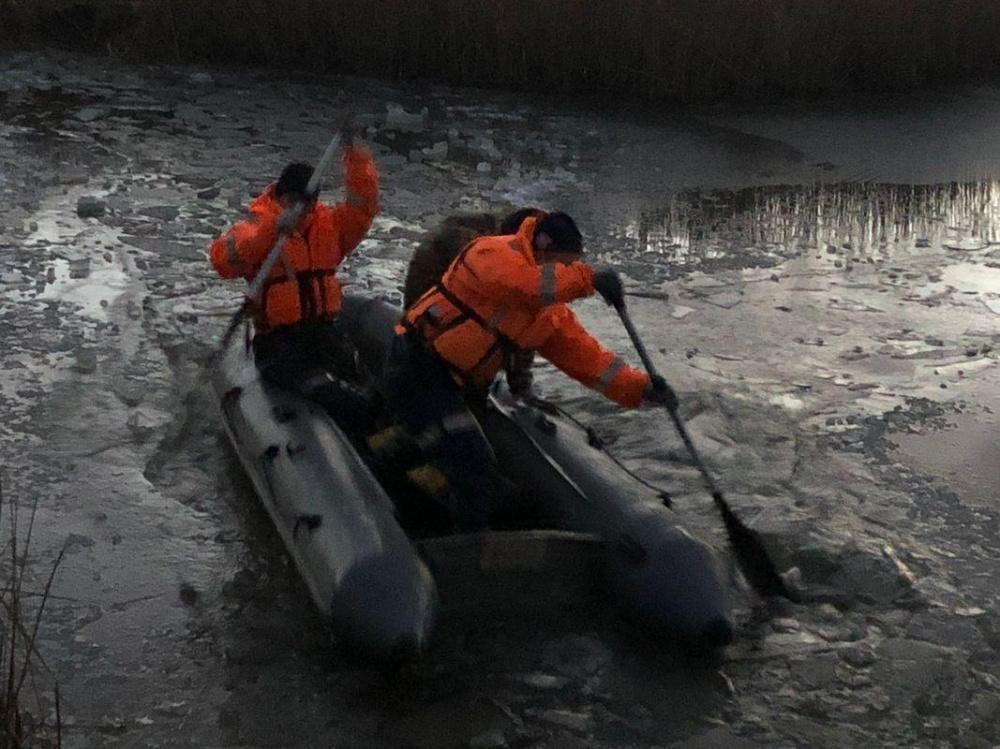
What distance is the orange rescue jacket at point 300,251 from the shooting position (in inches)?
223

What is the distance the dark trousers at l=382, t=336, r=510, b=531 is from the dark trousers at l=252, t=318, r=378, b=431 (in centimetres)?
39

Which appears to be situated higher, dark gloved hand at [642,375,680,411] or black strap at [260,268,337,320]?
black strap at [260,268,337,320]

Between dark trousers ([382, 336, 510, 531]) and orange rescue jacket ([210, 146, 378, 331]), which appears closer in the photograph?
dark trousers ([382, 336, 510, 531])

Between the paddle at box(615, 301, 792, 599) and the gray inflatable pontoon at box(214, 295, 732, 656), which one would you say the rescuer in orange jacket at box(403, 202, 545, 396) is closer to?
the gray inflatable pontoon at box(214, 295, 732, 656)

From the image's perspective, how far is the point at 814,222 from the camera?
10.3m

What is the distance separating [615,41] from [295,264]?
29.5ft

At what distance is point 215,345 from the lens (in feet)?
24.3

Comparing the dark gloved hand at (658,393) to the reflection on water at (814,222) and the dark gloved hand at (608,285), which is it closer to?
the dark gloved hand at (608,285)

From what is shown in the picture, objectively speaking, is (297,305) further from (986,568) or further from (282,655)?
(986,568)

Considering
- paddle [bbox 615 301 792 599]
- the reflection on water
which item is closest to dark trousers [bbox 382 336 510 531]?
paddle [bbox 615 301 792 599]

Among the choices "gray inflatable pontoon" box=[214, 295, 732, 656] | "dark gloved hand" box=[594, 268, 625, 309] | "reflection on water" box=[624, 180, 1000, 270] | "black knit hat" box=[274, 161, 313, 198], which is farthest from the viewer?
"reflection on water" box=[624, 180, 1000, 270]

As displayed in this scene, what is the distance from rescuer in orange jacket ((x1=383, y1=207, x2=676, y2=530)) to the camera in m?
4.80

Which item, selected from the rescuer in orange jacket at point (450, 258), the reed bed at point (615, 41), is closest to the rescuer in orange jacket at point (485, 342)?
the rescuer in orange jacket at point (450, 258)

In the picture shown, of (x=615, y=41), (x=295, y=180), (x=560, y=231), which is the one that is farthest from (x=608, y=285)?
(x=615, y=41)
